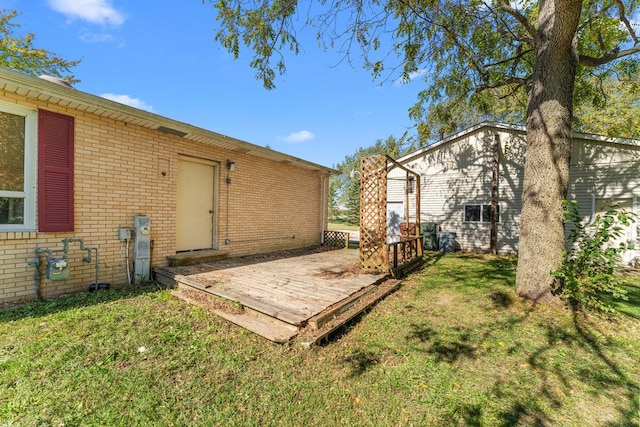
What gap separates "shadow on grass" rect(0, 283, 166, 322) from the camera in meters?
3.65

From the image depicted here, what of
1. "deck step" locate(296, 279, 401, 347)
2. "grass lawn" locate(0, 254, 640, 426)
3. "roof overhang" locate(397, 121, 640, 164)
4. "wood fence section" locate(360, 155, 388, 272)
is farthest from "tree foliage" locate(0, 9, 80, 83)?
"roof overhang" locate(397, 121, 640, 164)

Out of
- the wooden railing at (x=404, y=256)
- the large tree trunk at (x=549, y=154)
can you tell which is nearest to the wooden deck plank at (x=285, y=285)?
the wooden railing at (x=404, y=256)

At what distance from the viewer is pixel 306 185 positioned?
10.3 meters

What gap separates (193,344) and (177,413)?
108 centimetres

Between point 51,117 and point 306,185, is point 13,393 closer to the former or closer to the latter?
point 51,117

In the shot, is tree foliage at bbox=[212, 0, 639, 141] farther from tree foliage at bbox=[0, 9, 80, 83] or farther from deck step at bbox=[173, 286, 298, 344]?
tree foliage at bbox=[0, 9, 80, 83]

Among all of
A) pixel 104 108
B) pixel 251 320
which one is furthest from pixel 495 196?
pixel 104 108

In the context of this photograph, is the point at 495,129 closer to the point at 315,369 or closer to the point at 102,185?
the point at 315,369

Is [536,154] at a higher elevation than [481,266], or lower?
higher

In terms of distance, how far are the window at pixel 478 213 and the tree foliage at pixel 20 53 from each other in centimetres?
2029

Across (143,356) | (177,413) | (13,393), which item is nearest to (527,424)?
(177,413)

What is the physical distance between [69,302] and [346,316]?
4.19 meters

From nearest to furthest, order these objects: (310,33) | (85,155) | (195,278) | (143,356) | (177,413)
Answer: (177,413), (143,356), (85,155), (195,278), (310,33)

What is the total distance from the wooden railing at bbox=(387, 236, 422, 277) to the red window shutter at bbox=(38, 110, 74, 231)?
19.5ft
